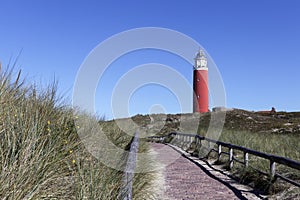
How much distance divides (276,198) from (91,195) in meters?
4.68

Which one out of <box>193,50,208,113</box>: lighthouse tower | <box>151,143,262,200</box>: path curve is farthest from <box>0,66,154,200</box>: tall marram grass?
<box>193,50,208,113</box>: lighthouse tower

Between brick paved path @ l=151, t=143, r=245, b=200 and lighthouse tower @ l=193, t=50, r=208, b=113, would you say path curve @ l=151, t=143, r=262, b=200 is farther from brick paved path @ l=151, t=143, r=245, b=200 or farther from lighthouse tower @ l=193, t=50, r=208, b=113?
lighthouse tower @ l=193, t=50, r=208, b=113

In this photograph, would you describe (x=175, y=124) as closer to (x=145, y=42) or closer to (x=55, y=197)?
(x=145, y=42)

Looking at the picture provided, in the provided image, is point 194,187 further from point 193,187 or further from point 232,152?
point 232,152

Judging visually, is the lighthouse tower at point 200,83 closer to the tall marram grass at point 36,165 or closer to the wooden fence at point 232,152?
the wooden fence at point 232,152

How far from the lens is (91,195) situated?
305cm

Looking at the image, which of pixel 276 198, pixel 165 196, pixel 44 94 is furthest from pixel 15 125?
pixel 276 198

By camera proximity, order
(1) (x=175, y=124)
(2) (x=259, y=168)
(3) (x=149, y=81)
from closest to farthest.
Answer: (2) (x=259, y=168) → (3) (x=149, y=81) → (1) (x=175, y=124)

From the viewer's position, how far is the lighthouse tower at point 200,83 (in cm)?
4700

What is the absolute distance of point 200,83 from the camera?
155 feet

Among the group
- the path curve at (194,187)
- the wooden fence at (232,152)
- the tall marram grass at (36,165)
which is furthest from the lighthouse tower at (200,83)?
the tall marram grass at (36,165)

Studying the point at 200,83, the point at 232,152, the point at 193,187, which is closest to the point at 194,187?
the point at 193,187

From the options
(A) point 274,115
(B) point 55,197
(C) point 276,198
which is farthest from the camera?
(A) point 274,115

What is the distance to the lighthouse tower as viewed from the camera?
47.0m
